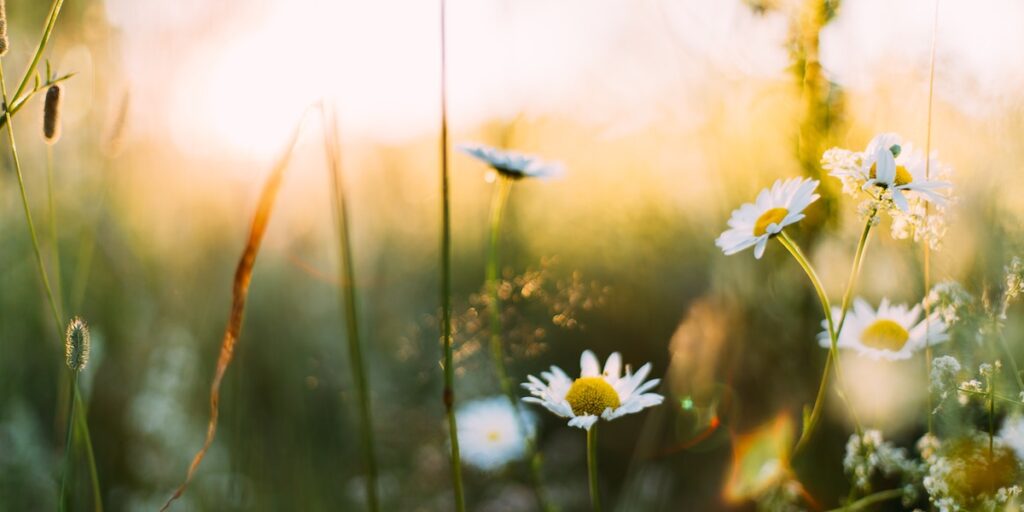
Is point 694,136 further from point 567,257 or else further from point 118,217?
point 118,217

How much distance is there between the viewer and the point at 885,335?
0.92 metres

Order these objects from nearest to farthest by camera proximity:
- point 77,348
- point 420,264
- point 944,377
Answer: point 77,348 → point 944,377 → point 420,264

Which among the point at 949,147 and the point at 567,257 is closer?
the point at 949,147

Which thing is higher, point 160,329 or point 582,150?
point 582,150

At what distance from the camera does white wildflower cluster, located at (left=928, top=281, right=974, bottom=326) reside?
71cm

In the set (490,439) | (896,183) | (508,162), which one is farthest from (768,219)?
(490,439)

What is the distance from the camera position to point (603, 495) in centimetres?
161

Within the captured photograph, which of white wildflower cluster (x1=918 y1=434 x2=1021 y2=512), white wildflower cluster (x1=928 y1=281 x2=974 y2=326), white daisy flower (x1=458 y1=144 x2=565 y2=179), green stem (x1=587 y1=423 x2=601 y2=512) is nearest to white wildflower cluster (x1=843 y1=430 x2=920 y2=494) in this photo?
white wildflower cluster (x1=918 y1=434 x2=1021 y2=512)

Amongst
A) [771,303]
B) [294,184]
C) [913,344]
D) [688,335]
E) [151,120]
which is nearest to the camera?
[913,344]

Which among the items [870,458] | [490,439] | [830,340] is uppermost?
[830,340]

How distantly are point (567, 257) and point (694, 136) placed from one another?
0.44m

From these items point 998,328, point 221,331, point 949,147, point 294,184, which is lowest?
point 221,331

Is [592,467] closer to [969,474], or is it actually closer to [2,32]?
[969,474]

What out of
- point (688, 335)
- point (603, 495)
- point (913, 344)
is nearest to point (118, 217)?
point (603, 495)
